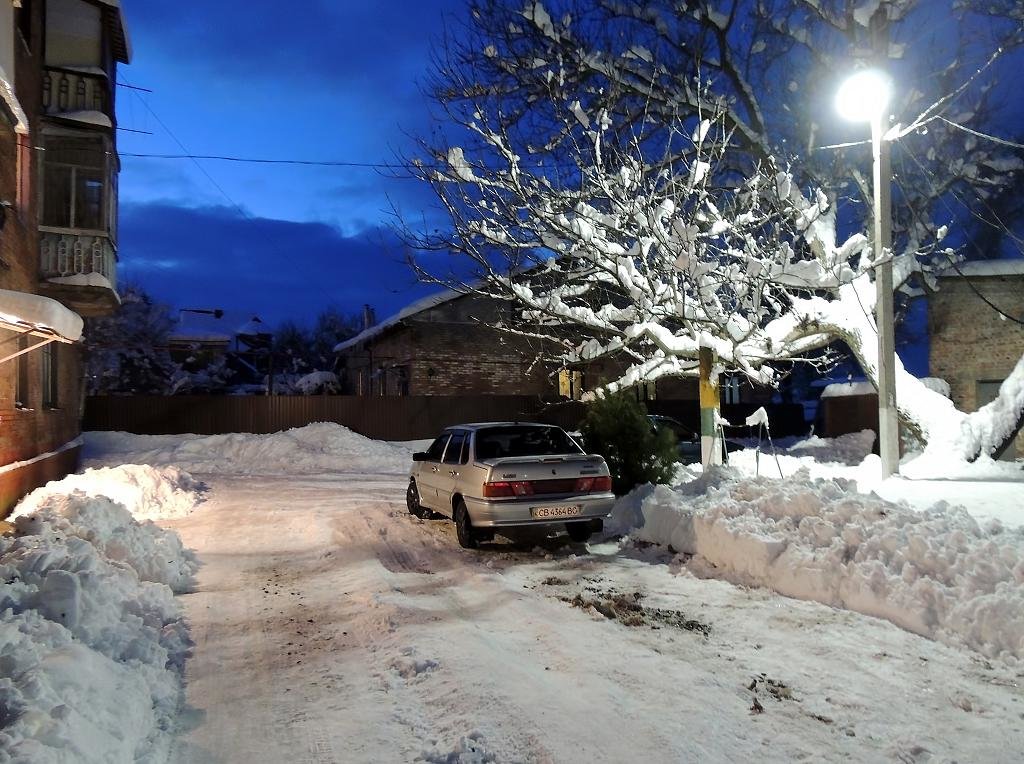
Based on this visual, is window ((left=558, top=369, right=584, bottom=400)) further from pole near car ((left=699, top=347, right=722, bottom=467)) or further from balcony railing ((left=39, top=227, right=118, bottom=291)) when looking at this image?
balcony railing ((left=39, top=227, right=118, bottom=291))

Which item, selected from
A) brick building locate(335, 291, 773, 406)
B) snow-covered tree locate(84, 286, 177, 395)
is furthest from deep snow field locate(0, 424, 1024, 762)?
snow-covered tree locate(84, 286, 177, 395)

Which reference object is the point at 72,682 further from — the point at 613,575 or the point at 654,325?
the point at 654,325

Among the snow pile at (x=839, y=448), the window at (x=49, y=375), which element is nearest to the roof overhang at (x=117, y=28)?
the window at (x=49, y=375)

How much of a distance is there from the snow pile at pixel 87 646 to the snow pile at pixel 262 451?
1438cm

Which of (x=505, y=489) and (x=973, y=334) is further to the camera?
(x=973, y=334)

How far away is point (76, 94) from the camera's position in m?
15.4

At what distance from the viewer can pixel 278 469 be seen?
22422mm

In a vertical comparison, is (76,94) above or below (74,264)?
above

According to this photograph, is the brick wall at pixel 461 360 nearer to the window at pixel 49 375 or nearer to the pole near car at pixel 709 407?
the window at pixel 49 375

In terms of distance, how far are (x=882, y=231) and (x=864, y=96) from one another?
183 cm

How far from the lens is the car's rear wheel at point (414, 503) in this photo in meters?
12.2

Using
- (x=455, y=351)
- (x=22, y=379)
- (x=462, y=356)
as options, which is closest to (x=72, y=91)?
(x=22, y=379)

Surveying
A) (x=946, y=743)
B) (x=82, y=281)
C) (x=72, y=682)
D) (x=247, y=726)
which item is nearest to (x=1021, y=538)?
(x=946, y=743)

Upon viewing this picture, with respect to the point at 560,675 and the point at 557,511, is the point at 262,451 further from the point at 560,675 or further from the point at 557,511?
the point at 560,675
